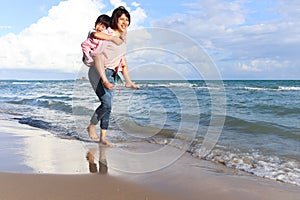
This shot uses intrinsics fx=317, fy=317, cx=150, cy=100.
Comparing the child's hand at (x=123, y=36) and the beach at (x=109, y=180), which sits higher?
the child's hand at (x=123, y=36)

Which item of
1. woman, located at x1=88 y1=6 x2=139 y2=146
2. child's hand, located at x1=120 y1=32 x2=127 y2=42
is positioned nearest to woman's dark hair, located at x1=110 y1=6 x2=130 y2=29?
woman, located at x1=88 y1=6 x2=139 y2=146

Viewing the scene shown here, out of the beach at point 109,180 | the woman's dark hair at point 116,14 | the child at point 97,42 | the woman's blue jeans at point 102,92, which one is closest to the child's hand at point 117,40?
the child at point 97,42

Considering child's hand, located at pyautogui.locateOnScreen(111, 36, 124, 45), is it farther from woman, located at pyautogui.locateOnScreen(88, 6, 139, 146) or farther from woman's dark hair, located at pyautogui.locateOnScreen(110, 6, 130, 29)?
woman's dark hair, located at pyautogui.locateOnScreen(110, 6, 130, 29)

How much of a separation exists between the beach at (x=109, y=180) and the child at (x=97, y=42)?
109 centimetres

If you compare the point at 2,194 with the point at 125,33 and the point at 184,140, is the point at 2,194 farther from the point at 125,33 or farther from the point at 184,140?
the point at 184,140

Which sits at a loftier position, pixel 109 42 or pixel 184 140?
pixel 109 42

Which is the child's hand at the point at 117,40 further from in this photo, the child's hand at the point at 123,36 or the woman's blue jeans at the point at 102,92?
the woman's blue jeans at the point at 102,92

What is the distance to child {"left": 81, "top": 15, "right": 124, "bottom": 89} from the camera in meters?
3.88

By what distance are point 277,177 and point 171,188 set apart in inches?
57.4

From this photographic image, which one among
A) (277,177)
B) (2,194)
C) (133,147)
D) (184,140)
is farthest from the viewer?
(184,140)

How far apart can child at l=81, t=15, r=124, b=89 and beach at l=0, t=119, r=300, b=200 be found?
1.09 meters

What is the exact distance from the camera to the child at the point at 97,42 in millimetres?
3881

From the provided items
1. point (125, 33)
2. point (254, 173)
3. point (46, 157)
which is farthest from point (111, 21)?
point (254, 173)

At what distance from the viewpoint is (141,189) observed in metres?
2.76
